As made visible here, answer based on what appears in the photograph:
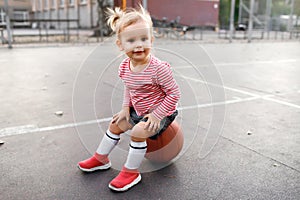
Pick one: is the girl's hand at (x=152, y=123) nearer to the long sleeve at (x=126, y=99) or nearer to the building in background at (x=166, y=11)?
the long sleeve at (x=126, y=99)

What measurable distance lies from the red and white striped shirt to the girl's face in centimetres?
12

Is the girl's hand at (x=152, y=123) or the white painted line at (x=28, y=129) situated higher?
the girl's hand at (x=152, y=123)

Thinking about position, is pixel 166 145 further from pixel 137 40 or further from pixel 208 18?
pixel 208 18

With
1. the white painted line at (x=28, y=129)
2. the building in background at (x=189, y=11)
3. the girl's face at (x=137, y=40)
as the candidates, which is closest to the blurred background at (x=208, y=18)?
the building in background at (x=189, y=11)

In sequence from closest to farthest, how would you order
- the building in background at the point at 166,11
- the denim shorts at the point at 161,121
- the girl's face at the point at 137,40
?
the girl's face at the point at 137,40 < the denim shorts at the point at 161,121 < the building in background at the point at 166,11

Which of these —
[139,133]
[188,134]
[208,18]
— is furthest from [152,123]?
[208,18]

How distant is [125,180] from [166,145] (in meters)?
0.49

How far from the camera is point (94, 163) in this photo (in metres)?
2.84

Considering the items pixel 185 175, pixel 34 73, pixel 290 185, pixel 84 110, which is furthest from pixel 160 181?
pixel 34 73

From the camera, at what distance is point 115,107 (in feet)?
12.7

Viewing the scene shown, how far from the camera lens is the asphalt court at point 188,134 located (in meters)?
2.58

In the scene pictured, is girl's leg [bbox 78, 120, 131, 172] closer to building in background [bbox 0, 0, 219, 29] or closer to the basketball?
the basketball

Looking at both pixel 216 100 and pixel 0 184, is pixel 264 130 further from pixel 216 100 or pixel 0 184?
pixel 0 184

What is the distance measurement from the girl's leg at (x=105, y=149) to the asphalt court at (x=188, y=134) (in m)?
0.10
